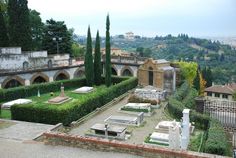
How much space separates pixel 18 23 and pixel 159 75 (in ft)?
68.6

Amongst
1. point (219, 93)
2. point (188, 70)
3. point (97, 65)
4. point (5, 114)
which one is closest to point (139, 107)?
point (5, 114)

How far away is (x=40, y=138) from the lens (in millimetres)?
14391

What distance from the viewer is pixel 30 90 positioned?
27375mm

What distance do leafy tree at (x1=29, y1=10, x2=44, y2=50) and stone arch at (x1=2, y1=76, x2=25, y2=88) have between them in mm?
16973

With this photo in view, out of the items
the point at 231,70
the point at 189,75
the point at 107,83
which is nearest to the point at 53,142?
the point at 107,83

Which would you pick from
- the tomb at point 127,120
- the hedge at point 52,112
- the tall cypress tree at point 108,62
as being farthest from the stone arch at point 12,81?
the tomb at point 127,120

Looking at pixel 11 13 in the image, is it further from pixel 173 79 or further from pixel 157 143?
pixel 157 143

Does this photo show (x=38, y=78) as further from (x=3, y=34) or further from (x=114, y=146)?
(x=114, y=146)

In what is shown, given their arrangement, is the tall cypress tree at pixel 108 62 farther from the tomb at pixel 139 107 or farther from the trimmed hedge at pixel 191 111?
the tomb at pixel 139 107

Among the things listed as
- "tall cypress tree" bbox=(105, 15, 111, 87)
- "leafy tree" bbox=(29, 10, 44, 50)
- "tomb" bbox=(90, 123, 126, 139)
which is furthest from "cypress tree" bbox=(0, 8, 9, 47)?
"tomb" bbox=(90, 123, 126, 139)

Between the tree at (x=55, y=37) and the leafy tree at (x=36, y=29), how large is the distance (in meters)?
1.50

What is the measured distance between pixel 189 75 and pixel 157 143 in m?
23.0

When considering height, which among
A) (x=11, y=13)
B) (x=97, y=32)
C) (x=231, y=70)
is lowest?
(x=231, y=70)

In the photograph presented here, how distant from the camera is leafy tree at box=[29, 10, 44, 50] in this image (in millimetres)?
48094
